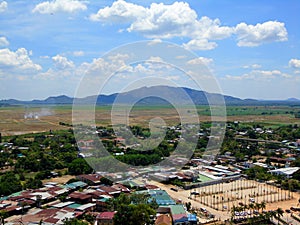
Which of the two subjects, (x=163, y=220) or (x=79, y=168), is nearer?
(x=163, y=220)

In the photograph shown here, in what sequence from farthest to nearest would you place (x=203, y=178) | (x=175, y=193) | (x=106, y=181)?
(x=203, y=178) < (x=106, y=181) < (x=175, y=193)

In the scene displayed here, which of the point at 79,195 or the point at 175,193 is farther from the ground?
the point at 79,195

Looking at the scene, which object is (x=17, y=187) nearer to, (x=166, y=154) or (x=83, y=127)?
Result: (x=166, y=154)

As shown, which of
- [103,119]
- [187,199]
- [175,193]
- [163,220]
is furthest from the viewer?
[103,119]

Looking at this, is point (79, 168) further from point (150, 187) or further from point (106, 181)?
point (150, 187)

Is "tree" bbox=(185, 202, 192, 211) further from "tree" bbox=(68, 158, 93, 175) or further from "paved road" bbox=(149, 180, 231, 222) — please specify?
"tree" bbox=(68, 158, 93, 175)

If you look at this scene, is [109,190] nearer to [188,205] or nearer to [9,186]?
[188,205]

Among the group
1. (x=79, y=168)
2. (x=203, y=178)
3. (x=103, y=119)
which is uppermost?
(x=103, y=119)

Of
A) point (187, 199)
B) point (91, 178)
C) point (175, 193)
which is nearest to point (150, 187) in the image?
point (175, 193)

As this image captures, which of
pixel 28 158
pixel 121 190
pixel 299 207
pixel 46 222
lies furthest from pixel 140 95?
pixel 28 158

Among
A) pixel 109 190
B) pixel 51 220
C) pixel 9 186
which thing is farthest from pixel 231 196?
pixel 9 186
